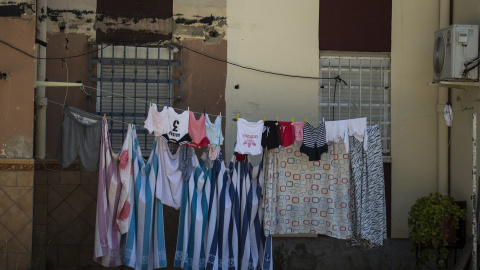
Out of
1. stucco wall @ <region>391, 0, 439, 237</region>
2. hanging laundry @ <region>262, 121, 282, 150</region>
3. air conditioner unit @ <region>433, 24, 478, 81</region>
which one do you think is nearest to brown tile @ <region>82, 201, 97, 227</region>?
hanging laundry @ <region>262, 121, 282, 150</region>

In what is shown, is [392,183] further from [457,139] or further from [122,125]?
[122,125]

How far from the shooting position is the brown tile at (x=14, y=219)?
9047 mm

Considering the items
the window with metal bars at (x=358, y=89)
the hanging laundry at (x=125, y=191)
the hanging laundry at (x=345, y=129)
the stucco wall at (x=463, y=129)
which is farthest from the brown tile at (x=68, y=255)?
the stucco wall at (x=463, y=129)

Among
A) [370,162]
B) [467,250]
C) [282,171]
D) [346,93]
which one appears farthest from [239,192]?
[467,250]

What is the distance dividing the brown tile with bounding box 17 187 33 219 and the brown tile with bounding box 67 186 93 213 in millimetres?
762

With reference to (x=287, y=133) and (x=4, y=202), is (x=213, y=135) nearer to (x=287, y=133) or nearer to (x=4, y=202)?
(x=287, y=133)

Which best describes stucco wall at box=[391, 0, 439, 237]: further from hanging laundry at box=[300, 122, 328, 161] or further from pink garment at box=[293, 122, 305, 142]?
pink garment at box=[293, 122, 305, 142]

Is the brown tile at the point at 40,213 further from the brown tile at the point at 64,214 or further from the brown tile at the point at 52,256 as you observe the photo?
the brown tile at the point at 52,256

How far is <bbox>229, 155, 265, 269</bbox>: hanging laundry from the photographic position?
363 inches

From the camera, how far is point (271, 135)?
356 inches

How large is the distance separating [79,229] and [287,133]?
137 inches

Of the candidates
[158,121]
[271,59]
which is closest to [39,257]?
[158,121]

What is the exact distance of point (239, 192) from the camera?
9.26 m

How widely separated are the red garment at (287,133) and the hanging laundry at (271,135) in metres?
0.06
